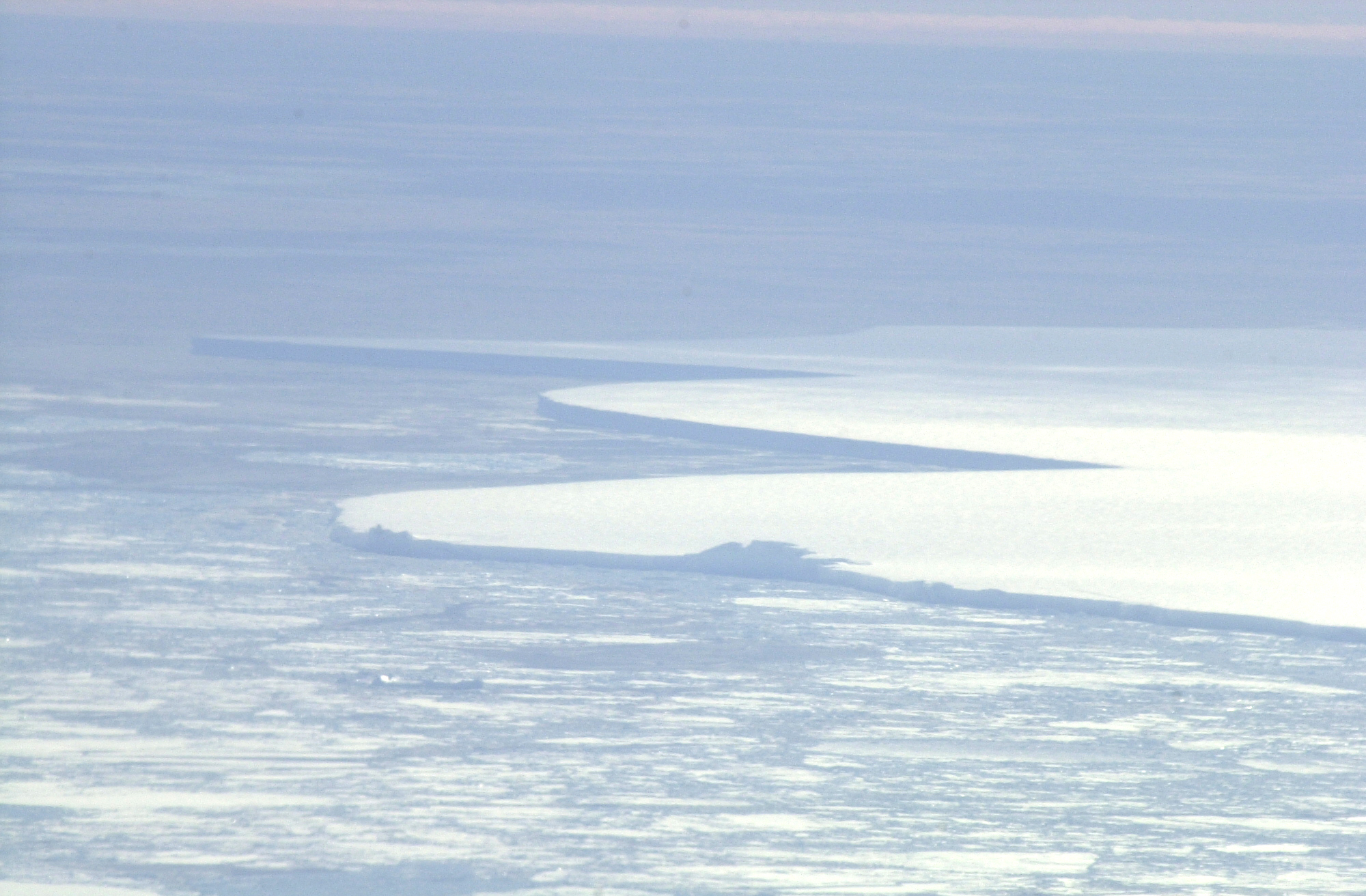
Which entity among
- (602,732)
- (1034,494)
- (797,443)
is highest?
(797,443)

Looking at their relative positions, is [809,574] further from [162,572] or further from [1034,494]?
[162,572]

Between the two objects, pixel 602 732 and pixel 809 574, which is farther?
pixel 809 574

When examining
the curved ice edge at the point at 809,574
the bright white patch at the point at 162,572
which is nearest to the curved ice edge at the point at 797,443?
the curved ice edge at the point at 809,574

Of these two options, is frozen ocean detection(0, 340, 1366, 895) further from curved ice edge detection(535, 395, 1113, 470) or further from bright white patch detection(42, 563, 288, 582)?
curved ice edge detection(535, 395, 1113, 470)

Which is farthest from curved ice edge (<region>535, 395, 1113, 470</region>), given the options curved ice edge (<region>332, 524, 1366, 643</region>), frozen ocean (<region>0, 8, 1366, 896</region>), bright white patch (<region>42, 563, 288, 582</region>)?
bright white patch (<region>42, 563, 288, 582</region>)

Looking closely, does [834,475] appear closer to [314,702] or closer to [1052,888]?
[314,702]

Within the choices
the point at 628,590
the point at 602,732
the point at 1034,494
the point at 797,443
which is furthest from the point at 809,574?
the point at 797,443
